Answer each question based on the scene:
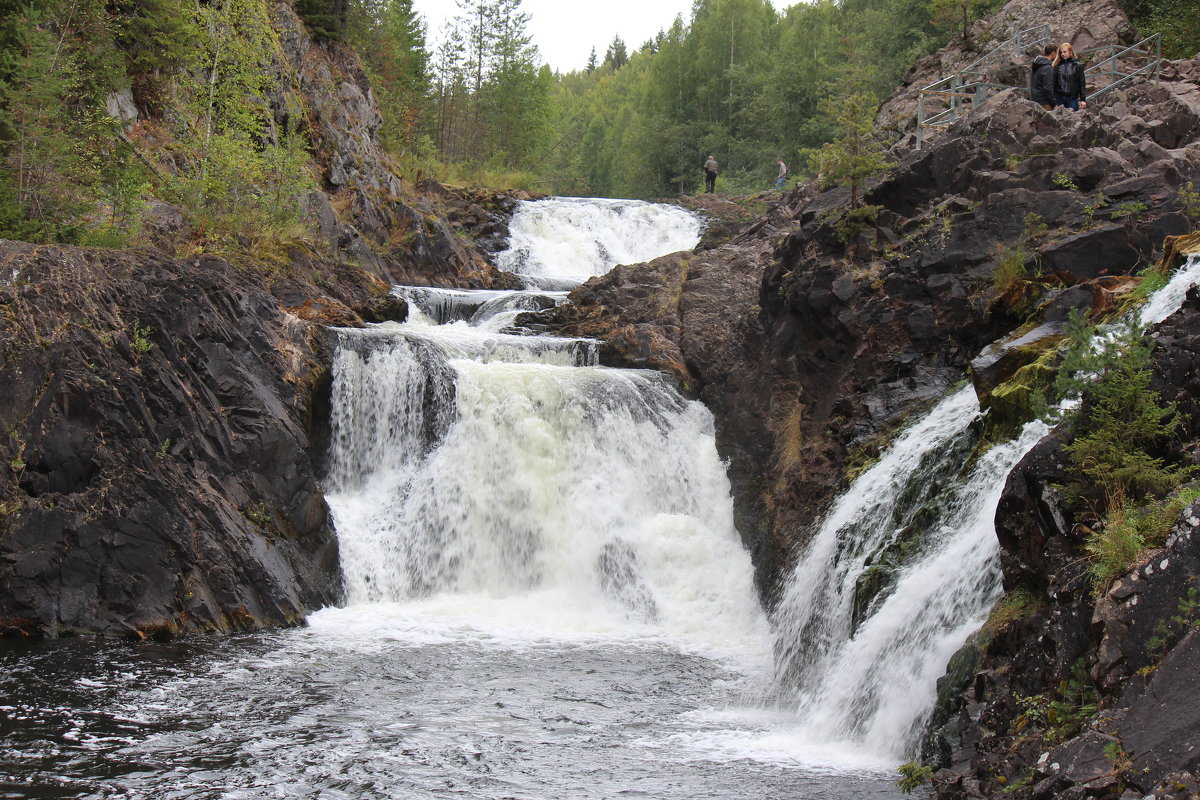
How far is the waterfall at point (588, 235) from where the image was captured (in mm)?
29828

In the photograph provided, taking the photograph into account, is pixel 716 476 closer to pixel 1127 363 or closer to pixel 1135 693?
pixel 1127 363

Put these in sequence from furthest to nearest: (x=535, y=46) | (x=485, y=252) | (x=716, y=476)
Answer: (x=535, y=46) < (x=485, y=252) < (x=716, y=476)

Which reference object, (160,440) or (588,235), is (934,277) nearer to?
(160,440)

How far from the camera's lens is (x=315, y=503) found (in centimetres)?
1436

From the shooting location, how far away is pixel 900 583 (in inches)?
371

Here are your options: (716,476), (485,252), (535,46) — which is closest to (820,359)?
(716,476)

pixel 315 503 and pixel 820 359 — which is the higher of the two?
pixel 820 359

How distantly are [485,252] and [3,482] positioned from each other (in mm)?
18860

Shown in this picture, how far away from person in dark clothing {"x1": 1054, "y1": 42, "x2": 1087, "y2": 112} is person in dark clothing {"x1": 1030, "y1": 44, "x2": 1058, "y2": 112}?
0.09m

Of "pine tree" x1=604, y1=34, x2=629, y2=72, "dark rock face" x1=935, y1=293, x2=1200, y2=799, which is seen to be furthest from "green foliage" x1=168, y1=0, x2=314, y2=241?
"pine tree" x1=604, y1=34, x2=629, y2=72

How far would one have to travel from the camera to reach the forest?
14602 mm

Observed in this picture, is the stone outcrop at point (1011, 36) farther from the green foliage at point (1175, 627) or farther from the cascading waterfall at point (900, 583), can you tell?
the green foliage at point (1175, 627)

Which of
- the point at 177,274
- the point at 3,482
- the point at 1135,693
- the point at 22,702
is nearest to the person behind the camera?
the point at 1135,693

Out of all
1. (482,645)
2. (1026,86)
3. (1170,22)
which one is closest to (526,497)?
(482,645)
